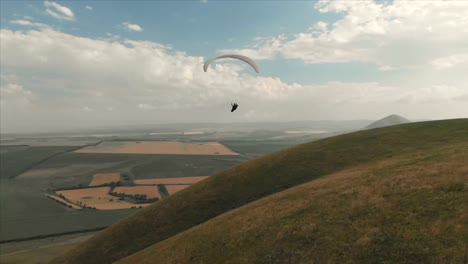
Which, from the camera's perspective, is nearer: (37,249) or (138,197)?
(37,249)

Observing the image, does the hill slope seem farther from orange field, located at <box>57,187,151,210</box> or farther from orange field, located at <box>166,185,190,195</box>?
orange field, located at <box>166,185,190,195</box>

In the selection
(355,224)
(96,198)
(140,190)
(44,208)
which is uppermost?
(355,224)

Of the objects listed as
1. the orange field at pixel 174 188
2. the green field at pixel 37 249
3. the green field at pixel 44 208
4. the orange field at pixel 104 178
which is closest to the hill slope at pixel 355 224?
the green field at pixel 37 249

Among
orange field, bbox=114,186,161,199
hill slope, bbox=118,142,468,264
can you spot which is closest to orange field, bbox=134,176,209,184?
orange field, bbox=114,186,161,199

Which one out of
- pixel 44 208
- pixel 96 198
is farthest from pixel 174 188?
pixel 44 208

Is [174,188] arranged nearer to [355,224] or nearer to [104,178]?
[104,178]

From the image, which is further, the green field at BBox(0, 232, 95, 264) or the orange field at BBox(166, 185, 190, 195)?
the orange field at BBox(166, 185, 190, 195)
